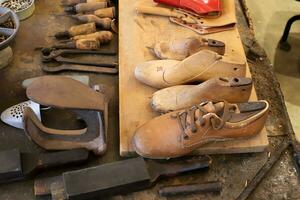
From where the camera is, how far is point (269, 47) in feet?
7.05

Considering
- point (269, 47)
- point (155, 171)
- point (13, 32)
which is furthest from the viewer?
point (269, 47)

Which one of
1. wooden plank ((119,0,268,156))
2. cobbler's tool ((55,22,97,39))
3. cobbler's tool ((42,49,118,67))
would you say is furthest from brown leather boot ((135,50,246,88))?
cobbler's tool ((55,22,97,39))

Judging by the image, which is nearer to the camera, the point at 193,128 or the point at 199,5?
the point at 193,128

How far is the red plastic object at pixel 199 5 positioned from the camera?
4.17 ft

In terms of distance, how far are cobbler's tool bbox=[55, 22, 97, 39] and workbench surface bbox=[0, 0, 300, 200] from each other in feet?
0.11

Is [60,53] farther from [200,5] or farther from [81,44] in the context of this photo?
[200,5]

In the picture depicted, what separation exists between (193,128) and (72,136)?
10.9 inches

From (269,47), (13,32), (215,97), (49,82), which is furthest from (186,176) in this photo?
(269,47)

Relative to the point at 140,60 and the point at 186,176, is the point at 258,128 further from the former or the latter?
the point at 140,60

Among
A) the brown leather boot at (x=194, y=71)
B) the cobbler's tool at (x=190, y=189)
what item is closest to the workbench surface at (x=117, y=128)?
the cobbler's tool at (x=190, y=189)

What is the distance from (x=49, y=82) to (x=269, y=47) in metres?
1.51

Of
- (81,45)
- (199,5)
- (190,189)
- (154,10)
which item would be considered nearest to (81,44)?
(81,45)

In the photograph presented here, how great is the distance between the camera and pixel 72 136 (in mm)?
955

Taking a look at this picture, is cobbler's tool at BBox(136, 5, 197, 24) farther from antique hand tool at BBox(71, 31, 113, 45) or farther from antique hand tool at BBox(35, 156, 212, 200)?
antique hand tool at BBox(35, 156, 212, 200)
